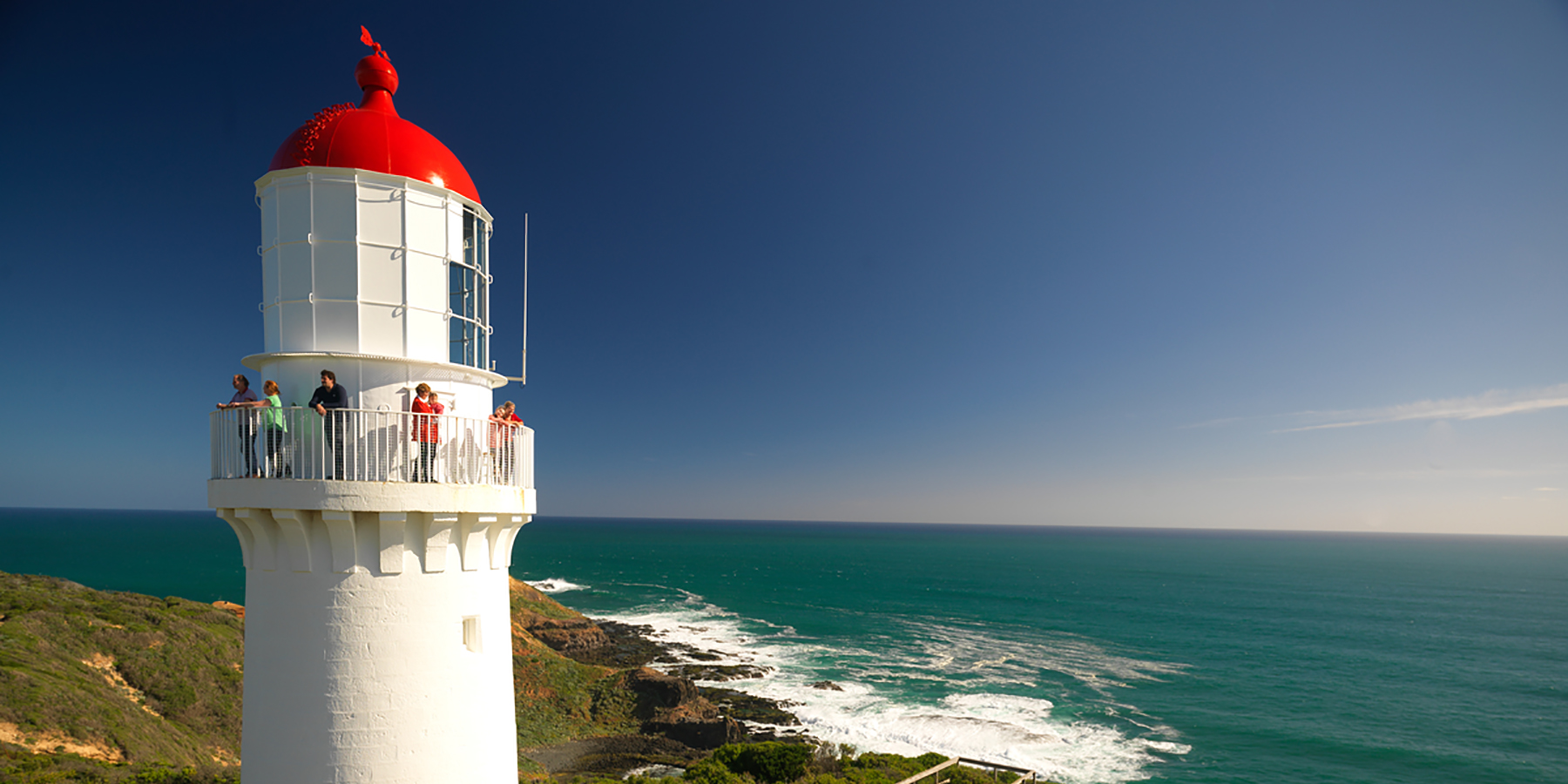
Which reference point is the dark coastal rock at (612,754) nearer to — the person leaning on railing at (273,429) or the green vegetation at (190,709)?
the green vegetation at (190,709)

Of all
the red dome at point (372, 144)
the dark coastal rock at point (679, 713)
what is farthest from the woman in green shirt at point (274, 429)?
the dark coastal rock at point (679, 713)

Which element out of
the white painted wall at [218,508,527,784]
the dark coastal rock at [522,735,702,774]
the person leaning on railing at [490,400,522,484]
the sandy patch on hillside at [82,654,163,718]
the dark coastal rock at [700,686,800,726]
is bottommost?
the dark coastal rock at [700,686,800,726]

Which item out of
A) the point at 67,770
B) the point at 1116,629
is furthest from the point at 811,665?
the point at 67,770

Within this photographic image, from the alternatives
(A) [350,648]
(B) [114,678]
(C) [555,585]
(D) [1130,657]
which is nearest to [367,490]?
(A) [350,648]

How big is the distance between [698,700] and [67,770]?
850 inches

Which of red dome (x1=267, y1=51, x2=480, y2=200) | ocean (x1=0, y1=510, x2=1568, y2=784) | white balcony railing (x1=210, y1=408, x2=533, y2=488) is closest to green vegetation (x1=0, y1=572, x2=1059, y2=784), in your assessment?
ocean (x1=0, y1=510, x2=1568, y2=784)

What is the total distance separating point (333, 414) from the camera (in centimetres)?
625

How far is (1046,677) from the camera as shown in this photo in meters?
38.6

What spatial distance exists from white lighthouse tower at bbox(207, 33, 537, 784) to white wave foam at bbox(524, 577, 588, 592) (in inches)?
2798

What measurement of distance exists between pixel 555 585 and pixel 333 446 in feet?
254

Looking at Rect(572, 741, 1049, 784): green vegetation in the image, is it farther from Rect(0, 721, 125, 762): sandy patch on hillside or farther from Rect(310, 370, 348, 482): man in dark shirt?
Rect(310, 370, 348, 482): man in dark shirt

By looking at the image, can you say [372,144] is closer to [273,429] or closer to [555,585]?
[273,429]

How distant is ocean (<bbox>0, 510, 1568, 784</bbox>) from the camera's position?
92.4 feet

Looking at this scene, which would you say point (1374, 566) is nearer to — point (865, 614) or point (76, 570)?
point (865, 614)
